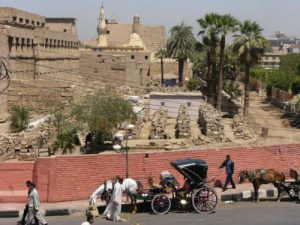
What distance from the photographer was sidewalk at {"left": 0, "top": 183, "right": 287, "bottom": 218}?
48.5 feet

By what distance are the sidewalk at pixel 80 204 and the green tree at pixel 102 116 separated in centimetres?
1476

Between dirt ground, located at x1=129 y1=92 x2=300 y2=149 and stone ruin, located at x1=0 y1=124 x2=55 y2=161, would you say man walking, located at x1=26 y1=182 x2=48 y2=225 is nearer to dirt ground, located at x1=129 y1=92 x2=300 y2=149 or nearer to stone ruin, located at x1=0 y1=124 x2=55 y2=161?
stone ruin, located at x1=0 y1=124 x2=55 y2=161

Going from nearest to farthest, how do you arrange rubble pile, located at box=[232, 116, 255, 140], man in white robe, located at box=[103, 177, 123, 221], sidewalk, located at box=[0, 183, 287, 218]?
man in white robe, located at box=[103, 177, 123, 221]
sidewalk, located at box=[0, 183, 287, 218]
rubble pile, located at box=[232, 116, 255, 140]

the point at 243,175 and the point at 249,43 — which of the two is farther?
the point at 249,43

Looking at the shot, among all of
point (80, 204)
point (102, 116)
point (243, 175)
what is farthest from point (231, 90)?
point (80, 204)

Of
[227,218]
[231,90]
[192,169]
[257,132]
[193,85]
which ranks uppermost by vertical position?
[193,85]

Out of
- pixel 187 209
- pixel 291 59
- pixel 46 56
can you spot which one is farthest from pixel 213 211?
pixel 291 59

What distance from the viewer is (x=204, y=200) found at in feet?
47.3

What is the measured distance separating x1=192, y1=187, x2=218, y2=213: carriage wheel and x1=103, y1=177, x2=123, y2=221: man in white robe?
1.86 metres

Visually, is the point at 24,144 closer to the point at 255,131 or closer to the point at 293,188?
the point at 293,188

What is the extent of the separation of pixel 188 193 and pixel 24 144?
52.8 ft

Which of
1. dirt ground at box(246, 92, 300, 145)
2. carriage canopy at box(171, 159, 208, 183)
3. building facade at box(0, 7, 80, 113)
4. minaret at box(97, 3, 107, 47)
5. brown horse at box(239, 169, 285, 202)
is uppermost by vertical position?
minaret at box(97, 3, 107, 47)

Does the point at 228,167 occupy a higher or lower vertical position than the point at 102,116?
lower

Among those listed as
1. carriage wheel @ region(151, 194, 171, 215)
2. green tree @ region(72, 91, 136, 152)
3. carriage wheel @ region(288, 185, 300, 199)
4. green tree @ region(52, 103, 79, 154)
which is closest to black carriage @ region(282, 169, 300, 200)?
carriage wheel @ region(288, 185, 300, 199)
